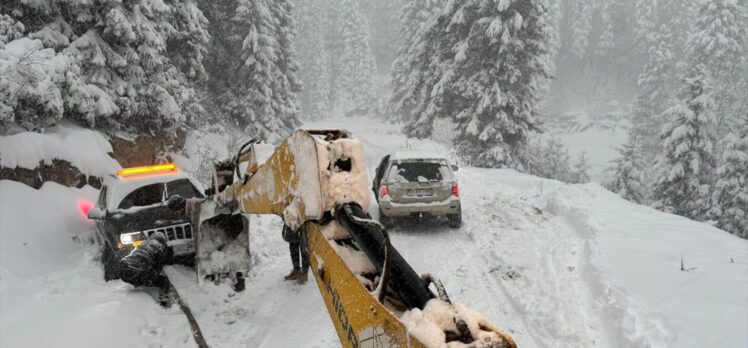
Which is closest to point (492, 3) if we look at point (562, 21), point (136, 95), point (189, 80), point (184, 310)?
point (189, 80)

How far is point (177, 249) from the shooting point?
6.84m

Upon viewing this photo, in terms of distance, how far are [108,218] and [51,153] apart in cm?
433

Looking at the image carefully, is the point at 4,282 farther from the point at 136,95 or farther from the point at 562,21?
the point at 562,21

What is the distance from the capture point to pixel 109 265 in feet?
22.5

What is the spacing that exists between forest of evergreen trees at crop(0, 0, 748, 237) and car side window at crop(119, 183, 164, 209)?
3407mm

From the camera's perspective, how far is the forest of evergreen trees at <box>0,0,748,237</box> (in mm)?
11172

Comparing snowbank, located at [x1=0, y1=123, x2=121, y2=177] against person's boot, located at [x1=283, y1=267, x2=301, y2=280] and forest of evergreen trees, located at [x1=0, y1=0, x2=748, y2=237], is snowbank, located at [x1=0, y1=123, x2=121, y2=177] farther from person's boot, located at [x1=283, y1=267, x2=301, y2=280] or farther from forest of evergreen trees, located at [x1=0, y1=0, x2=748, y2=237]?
person's boot, located at [x1=283, y1=267, x2=301, y2=280]

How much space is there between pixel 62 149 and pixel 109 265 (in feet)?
16.4

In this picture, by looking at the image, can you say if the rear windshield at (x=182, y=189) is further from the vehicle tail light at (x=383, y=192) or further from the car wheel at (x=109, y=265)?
the vehicle tail light at (x=383, y=192)

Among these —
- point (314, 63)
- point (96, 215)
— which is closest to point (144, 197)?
point (96, 215)

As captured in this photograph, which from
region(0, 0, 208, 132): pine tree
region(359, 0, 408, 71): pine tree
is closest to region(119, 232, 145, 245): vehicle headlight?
region(0, 0, 208, 132): pine tree

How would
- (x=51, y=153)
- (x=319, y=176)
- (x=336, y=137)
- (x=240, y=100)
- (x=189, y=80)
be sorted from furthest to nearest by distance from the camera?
(x=240, y=100), (x=189, y=80), (x=51, y=153), (x=336, y=137), (x=319, y=176)

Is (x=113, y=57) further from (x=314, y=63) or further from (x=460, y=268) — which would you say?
(x=314, y=63)

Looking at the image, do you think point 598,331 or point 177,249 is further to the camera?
point 177,249
